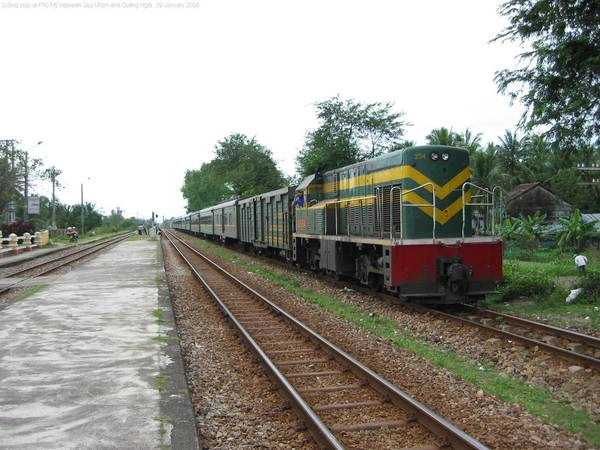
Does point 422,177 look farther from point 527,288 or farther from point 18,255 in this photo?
point 18,255

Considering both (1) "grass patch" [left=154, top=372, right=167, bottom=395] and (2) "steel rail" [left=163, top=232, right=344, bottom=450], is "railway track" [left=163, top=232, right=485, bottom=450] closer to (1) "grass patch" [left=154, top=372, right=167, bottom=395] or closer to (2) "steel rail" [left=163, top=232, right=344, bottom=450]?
(2) "steel rail" [left=163, top=232, right=344, bottom=450]

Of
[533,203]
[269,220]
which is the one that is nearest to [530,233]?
[269,220]

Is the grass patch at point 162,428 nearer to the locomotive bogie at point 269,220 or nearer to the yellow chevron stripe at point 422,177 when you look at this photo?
the yellow chevron stripe at point 422,177

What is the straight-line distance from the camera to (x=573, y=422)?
5059 millimetres

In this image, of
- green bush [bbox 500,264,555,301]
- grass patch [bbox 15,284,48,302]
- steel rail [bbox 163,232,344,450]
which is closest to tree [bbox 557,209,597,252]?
green bush [bbox 500,264,555,301]

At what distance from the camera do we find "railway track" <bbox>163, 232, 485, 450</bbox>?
4.58 metres

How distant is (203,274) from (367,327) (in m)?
10.8

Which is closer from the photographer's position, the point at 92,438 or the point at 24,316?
the point at 92,438

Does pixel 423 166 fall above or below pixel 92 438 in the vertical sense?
above

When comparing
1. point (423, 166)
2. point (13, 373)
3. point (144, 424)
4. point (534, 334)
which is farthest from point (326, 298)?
point (144, 424)

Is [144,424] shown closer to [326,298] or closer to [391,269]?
[391,269]

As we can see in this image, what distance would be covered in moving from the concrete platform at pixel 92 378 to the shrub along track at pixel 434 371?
241 centimetres

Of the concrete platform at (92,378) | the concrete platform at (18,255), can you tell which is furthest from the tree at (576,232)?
the concrete platform at (18,255)

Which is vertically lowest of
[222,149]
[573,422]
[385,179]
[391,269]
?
[573,422]
